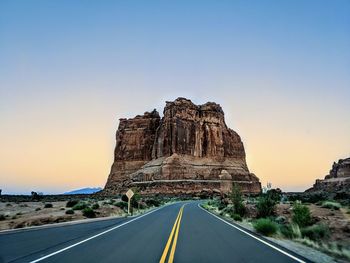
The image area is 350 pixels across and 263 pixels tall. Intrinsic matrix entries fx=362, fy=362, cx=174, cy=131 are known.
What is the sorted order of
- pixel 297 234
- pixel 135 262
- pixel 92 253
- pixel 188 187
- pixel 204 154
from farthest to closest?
pixel 204 154 < pixel 188 187 < pixel 297 234 < pixel 92 253 < pixel 135 262

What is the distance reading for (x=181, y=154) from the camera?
15125 cm

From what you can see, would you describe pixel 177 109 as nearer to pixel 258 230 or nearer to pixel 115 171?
pixel 115 171

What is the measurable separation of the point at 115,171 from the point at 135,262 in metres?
178

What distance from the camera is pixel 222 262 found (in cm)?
859

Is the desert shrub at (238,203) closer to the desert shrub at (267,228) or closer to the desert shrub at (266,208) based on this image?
the desert shrub at (266,208)

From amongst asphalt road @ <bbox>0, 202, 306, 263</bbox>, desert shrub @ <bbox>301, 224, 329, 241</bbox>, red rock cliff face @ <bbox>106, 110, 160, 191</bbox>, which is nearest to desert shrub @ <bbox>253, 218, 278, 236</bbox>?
desert shrub @ <bbox>301, 224, 329, 241</bbox>

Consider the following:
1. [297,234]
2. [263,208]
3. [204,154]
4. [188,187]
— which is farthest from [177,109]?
[297,234]

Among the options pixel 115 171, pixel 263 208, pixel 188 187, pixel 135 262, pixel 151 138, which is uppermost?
pixel 151 138

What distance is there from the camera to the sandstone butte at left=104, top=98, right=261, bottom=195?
136 metres

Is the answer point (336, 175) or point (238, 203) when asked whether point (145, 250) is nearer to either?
point (238, 203)

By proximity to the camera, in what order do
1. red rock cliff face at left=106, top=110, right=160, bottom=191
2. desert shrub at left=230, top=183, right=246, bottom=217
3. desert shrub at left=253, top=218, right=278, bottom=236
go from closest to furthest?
desert shrub at left=253, top=218, right=278, bottom=236, desert shrub at left=230, top=183, right=246, bottom=217, red rock cliff face at left=106, top=110, right=160, bottom=191

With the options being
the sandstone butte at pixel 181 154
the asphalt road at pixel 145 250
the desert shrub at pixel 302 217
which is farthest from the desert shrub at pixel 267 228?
the sandstone butte at pixel 181 154

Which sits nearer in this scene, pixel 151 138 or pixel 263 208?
pixel 263 208

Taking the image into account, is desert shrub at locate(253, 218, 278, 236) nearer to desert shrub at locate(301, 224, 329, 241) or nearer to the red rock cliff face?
desert shrub at locate(301, 224, 329, 241)
